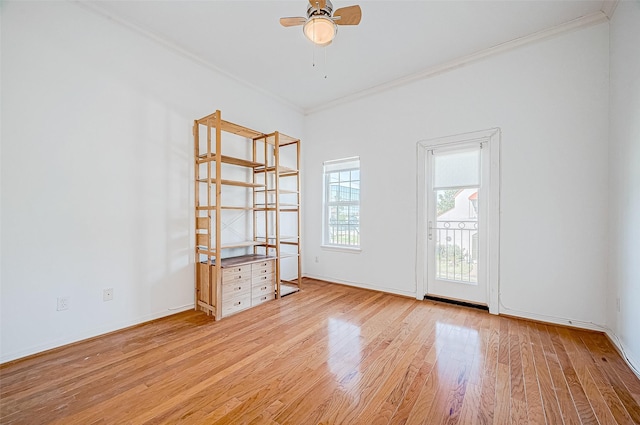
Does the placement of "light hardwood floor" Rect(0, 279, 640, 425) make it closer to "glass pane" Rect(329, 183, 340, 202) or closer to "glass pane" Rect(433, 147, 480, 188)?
"glass pane" Rect(433, 147, 480, 188)

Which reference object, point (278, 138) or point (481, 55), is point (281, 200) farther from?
point (481, 55)

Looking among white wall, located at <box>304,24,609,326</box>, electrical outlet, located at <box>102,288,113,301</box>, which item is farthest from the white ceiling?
electrical outlet, located at <box>102,288,113,301</box>

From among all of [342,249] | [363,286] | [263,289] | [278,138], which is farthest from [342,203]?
[263,289]

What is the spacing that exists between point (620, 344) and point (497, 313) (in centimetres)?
96

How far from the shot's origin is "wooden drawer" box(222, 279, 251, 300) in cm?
300

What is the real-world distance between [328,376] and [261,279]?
5.80ft

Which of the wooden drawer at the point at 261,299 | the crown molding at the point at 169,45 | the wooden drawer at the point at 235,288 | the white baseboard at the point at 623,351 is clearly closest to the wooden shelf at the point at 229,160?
the crown molding at the point at 169,45

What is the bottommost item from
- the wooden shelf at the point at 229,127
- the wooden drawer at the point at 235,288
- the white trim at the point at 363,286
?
the white trim at the point at 363,286

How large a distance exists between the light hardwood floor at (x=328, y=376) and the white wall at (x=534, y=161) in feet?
1.71

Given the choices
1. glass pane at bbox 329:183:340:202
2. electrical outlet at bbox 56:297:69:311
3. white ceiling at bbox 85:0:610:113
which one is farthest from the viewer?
glass pane at bbox 329:183:340:202

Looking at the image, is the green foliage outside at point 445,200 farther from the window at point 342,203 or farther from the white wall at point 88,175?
the white wall at point 88,175

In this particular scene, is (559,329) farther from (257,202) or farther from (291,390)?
(257,202)

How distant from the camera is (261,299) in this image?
3420mm

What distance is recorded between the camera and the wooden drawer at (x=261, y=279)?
11.0 ft
